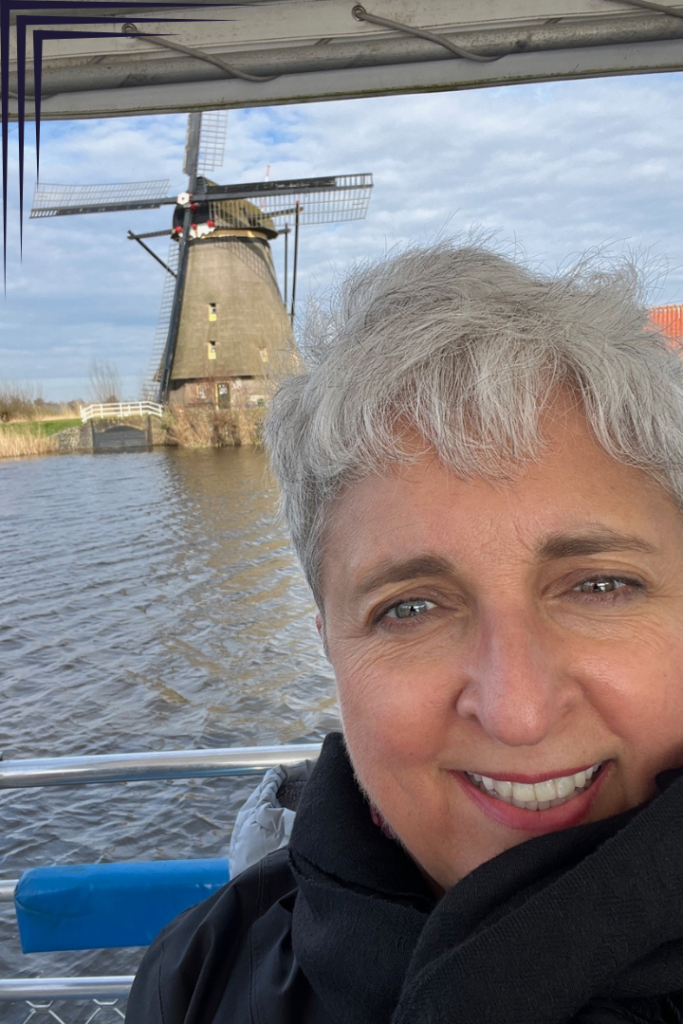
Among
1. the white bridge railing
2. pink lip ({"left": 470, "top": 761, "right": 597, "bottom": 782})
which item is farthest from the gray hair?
the white bridge railing

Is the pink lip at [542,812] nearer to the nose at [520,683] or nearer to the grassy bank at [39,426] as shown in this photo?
the nose at [520,683]

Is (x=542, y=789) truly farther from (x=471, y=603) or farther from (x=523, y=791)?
(x=471, y=603)

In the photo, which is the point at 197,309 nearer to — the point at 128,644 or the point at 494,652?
the point at 128,644

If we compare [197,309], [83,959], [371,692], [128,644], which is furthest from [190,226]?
[371,692]

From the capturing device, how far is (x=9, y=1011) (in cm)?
356

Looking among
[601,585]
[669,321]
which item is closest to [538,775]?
[601,585]

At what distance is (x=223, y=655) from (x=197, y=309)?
25060 mm

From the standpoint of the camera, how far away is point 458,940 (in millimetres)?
908

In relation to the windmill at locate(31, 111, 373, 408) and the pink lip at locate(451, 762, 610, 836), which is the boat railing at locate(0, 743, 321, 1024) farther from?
the windmill at locate(31, 111, 373, 408)

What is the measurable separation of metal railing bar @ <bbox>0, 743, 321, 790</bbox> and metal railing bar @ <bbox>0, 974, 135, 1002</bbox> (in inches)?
18.7

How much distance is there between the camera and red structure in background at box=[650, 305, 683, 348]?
1.22m

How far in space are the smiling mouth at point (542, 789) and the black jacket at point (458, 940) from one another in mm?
112

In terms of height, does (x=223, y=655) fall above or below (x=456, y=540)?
below

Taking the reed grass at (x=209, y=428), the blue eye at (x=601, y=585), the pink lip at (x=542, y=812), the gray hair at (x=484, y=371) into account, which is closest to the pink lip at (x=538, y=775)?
the pink lip at (x=542, y=812)
